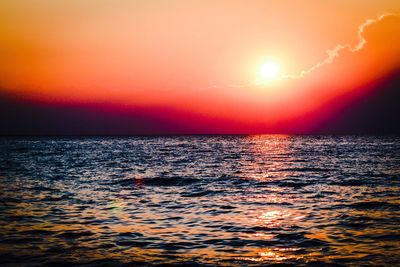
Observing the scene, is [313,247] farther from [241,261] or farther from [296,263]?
[241,261]

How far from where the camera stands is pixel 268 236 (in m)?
16.3

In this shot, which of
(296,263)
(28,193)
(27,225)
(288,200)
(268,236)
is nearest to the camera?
(296,263)

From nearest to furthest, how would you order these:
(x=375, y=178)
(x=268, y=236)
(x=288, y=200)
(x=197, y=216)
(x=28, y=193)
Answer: (x=268, y=236) < (x=197, y=216) < (x=288, y=200) < (x=28, y=193) < (x=375, y=178)

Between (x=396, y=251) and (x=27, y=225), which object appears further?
(x=27, y=225)


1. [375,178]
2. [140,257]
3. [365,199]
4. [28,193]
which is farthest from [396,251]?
[375,178]

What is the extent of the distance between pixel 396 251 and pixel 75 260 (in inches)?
441

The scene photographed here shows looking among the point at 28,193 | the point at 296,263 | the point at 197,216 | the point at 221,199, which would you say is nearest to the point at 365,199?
the point at 221,199

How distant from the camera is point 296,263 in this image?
41.9 feet

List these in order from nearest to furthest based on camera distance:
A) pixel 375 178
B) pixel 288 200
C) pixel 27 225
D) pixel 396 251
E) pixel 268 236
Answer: pixel 396 251, pixel 268 236, pixel 27 225, pixel 288 200, pixel 375 178

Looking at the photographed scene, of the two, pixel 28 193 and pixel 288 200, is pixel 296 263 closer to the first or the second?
pixel 288 200

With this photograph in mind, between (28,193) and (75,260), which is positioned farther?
(28,193)

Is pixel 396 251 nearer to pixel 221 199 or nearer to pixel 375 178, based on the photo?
pixel 221 199

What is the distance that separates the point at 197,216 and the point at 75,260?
8467 millimetres

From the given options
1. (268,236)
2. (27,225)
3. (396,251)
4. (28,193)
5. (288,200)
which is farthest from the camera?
(28,193)
